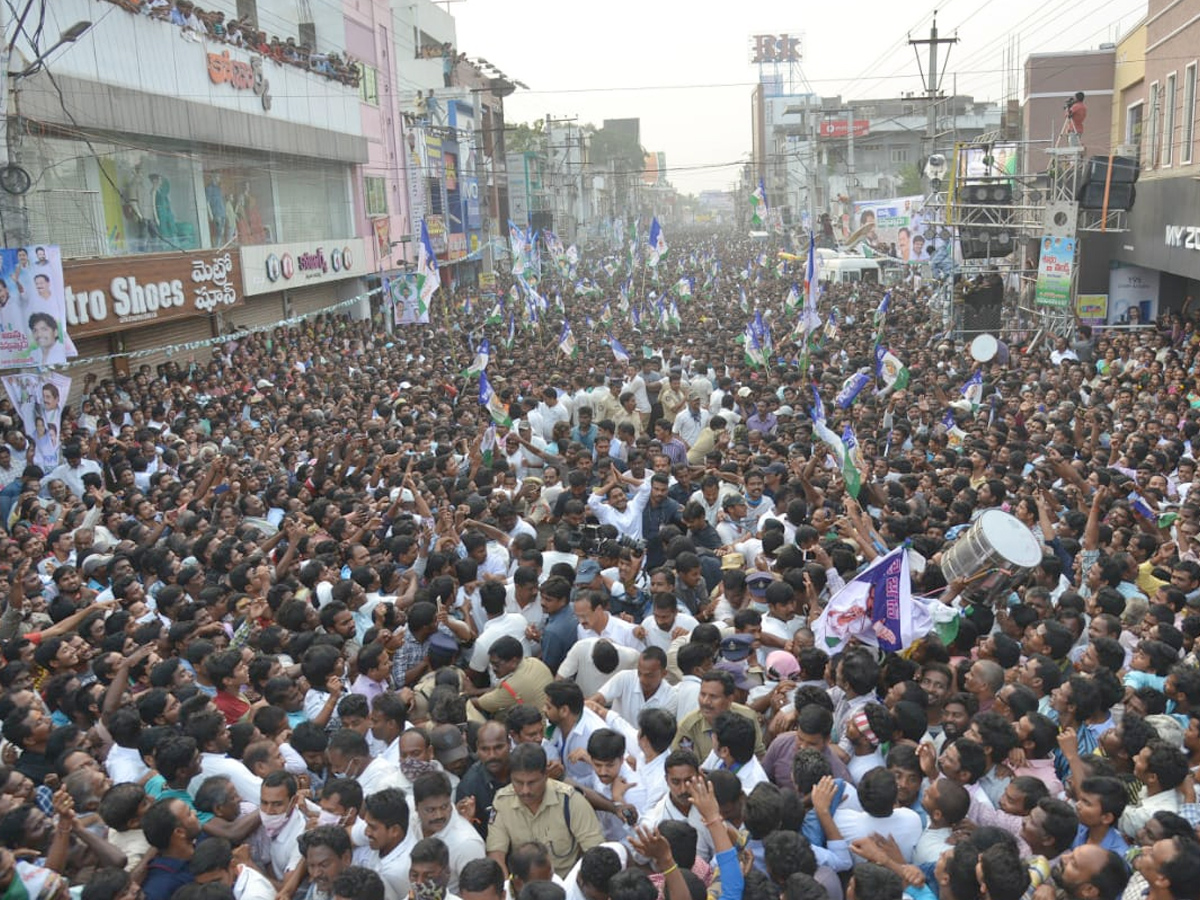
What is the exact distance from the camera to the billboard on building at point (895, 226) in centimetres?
3225

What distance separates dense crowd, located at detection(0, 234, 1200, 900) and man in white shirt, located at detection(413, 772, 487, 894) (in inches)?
0.4

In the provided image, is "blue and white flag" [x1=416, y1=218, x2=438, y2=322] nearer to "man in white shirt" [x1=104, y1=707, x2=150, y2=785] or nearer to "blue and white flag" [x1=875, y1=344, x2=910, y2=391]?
"blue and white flag" [x1=875, y1=344, x2=910, y2=391]

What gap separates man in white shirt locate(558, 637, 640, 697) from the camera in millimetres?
5480

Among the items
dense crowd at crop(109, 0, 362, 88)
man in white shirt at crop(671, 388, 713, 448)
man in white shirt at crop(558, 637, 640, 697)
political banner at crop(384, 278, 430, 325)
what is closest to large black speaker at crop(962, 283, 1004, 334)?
political banner at crop(384, 278, 430, 325)

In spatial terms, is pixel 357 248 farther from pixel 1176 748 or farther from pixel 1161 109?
pixel 1176 748

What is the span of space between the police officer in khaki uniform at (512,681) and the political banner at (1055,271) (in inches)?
622

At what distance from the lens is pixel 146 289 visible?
1755 centimetres

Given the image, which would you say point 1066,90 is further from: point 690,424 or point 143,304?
point 143,304

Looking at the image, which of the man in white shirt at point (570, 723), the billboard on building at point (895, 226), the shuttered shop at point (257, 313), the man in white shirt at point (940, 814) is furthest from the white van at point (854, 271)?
the man in white shirt at point (940, 814)

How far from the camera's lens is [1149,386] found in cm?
1345

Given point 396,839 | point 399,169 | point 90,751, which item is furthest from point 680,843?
point 399,169

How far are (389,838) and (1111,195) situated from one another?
18.0 meters

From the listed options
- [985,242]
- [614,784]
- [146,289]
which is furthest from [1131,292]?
[614,784]

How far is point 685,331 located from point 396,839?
758 inches
